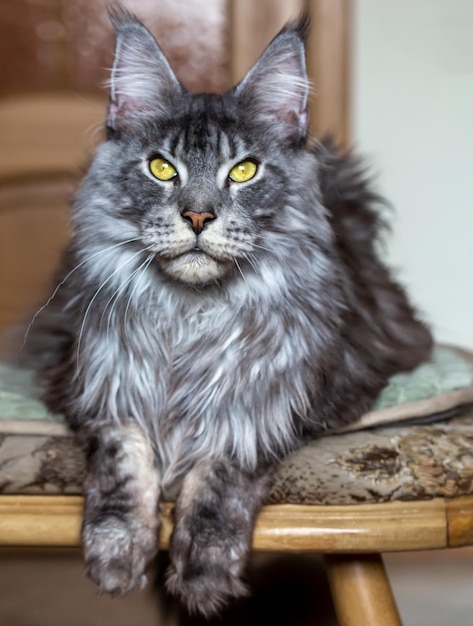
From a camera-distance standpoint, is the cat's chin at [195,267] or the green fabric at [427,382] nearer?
the cat's chin at [195,267]

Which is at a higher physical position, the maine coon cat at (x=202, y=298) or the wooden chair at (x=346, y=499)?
the maine coon cat at (x=202, y=298)

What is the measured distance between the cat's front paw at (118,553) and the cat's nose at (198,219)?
0.39 m

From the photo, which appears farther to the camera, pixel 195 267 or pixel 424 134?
pixel 424 134

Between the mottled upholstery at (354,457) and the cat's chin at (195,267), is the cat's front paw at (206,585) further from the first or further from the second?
the cat's chin at (195,267)

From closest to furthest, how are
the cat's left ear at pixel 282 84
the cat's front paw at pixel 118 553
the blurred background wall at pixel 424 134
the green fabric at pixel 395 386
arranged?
the cat's front paw at pixel 118 553 < the cat's left ear at pixel 282 84 < the green fabric at pixel 395 386 < the blurred background wall at pixel 424 134

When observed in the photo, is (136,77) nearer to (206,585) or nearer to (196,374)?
(196,374)

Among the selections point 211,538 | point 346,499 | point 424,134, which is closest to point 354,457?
point 346,499

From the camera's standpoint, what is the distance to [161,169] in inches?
46.8

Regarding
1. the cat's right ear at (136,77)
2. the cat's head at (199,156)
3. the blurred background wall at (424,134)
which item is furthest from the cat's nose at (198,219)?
the blurred background wall at (424,134)

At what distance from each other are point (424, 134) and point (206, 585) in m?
1.52

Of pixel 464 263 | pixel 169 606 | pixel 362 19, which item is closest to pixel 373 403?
pixel 169 606

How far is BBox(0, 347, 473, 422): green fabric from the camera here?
1.35 metres

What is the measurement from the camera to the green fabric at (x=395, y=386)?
135 cm

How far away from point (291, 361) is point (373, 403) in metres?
0.19
